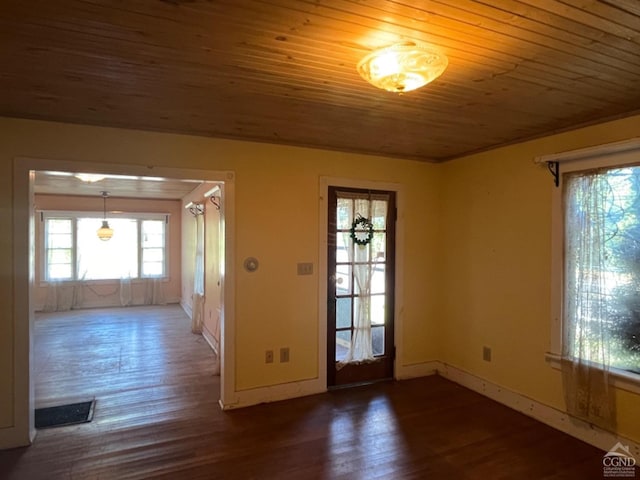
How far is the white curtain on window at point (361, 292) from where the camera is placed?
3863 millimetres

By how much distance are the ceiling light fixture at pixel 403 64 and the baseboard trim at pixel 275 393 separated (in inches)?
111

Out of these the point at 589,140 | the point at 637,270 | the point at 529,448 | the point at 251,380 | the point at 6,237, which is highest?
the point at 589,140

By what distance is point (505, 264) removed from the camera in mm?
3490

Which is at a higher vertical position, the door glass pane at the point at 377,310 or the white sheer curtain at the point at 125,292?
the door glass pane at the point at 377,310

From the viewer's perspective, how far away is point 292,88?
2.22 metres

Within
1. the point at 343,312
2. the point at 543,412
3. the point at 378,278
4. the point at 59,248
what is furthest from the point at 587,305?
the point at 59,248

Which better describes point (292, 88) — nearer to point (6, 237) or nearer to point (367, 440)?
point (6, 237)

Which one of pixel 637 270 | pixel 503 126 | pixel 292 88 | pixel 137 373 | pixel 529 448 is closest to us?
pixel 292 88

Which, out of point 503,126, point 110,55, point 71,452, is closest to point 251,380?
point 71,452

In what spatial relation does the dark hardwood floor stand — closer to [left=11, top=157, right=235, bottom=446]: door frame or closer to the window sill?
[left=11, top=157, right=235, bottom=446]: door frame

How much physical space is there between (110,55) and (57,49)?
216mm

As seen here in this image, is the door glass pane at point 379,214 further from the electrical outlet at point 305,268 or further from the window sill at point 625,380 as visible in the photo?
the window sill at point 625,380

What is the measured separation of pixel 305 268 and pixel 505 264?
183 cm

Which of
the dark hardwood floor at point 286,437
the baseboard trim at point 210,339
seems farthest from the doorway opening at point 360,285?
the baseboard trim at point 210,339
